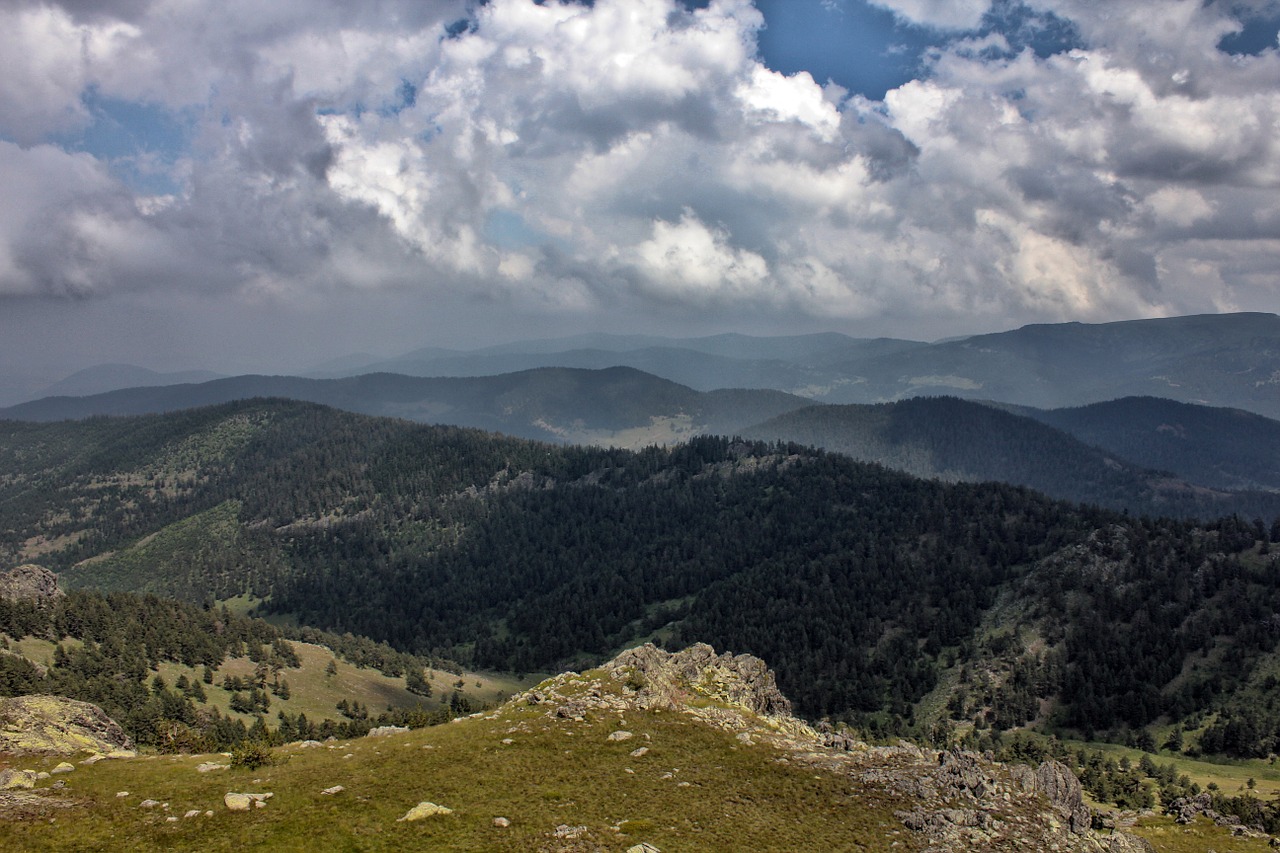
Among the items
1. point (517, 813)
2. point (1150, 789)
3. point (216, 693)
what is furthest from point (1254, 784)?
point (216, 693)

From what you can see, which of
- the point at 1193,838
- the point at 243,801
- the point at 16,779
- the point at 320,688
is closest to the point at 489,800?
the point at 243,801

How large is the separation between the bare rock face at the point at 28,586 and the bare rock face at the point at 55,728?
308 ft

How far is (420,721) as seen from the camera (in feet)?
308

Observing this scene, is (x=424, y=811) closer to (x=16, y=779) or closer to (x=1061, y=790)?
(x=16, y=779)

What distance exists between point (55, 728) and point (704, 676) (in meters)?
69.3

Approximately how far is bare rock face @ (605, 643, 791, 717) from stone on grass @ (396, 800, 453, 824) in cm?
3259

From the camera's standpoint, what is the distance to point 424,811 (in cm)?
4219

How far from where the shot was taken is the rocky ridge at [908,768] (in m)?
45.6

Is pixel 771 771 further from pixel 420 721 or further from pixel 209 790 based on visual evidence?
pixel 420 721

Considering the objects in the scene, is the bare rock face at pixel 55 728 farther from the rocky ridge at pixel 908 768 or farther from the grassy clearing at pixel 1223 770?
the grassy clearing at pixel 1223 770

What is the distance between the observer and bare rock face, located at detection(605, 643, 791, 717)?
7856 centimetres

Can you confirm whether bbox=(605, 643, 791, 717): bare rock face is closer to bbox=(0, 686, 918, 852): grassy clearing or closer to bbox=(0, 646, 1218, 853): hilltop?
bbox=(0, 646, 1218, 853): hilltop

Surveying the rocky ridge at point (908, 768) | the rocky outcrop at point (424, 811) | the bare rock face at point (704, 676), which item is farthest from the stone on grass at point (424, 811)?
the bare rock face at point (704, 676)

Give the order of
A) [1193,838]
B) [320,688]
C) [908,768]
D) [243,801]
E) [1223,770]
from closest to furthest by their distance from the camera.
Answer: [243,801], [908,768], [1193,838], [1223,770], [320,688]
